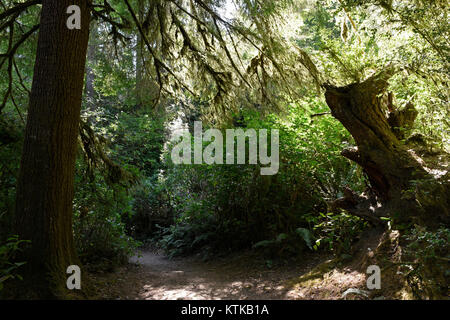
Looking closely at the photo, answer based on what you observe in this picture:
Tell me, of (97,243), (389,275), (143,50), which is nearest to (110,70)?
(143,50)

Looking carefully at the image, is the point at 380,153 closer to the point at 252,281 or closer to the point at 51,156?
the point at 252,281

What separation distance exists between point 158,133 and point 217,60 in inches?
356

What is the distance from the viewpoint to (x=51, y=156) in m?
3.77

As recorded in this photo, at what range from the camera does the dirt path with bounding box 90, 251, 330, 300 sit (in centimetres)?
449

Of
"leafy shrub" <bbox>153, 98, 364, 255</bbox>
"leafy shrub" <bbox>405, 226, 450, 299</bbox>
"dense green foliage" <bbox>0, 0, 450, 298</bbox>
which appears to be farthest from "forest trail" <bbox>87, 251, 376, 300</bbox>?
"leafy shrub" <bbox>405, 226, 450, 299</bbox>

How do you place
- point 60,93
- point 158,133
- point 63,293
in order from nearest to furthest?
point 63,293
point 60,93
point 158,133

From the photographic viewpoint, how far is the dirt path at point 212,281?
4.49m

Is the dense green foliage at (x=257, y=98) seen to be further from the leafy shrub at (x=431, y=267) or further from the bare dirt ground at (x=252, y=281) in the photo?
the bare dirt ground at (x=252, y=281)

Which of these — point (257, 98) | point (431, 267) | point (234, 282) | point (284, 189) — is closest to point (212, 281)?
point (234, 282)

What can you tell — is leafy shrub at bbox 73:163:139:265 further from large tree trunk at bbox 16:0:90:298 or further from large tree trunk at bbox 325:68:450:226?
large tree trunk at bbox 325:68:450:226

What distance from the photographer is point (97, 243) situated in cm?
575

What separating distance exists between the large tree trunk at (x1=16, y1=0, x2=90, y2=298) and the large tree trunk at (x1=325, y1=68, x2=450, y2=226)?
3.35 m
